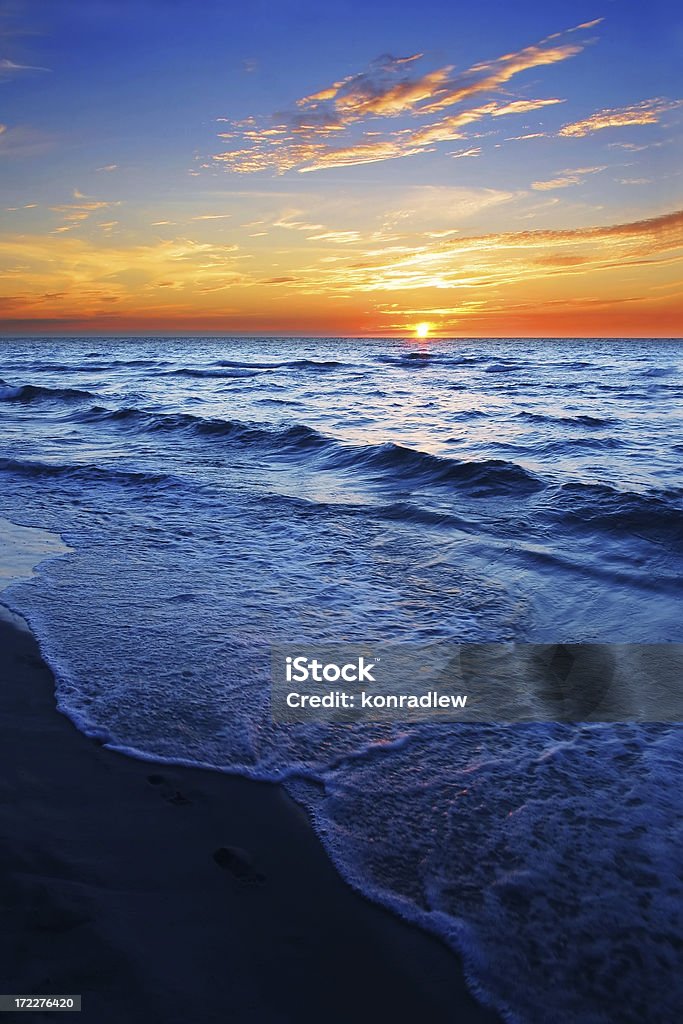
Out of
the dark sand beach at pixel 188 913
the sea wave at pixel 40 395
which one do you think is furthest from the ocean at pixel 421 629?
the sea wave at pixel 40 395

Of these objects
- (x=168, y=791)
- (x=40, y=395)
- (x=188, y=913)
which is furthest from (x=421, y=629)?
(x=40, y=395)

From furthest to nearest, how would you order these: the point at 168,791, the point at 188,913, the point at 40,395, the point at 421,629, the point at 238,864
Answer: the point at 40,395 → the point at 421,629 → the point at 168,791 → the point at 238,864 → the point at 188,913

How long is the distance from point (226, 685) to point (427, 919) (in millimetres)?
2268

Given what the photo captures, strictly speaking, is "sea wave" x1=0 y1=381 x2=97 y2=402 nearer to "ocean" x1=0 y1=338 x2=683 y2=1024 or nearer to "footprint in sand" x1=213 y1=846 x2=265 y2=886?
"ocean" x1=0 y1=338 x2=683 y2=1024

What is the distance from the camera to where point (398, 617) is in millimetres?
5742

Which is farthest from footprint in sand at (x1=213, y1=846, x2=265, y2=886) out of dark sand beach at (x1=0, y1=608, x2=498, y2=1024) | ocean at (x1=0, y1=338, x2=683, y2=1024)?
ocean at (x1=0, y1=338, x2=683, y2=1024)

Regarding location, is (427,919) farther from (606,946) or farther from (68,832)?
(68,832)

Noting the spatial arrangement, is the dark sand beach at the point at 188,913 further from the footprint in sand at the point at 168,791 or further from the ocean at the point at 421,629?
the ocean at the point at 421,629

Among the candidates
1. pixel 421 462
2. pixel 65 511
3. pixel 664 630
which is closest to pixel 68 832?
pixel 664 630

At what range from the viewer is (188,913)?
2635 mm

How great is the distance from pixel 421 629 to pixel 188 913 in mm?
3266

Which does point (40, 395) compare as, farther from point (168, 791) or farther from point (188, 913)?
point (188, 913)

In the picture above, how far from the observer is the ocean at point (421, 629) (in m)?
2.76

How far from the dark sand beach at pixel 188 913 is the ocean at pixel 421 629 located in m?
0.18
